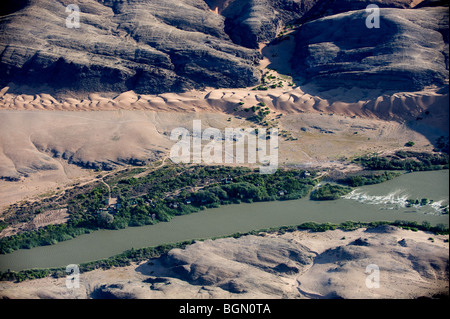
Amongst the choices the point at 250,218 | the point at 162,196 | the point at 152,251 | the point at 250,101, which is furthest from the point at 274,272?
the point at 250,101

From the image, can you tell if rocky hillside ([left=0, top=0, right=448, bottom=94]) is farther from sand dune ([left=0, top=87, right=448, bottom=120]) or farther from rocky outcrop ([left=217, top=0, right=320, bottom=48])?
sand dune ([left=0, top=87, right=448, bottom=120])

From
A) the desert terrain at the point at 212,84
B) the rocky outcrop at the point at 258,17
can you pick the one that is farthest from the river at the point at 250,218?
the rocky outcrop at the point at 258,17

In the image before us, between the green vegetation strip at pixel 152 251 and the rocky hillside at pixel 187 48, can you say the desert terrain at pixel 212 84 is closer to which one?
the rocky hillside at pixel 187 48

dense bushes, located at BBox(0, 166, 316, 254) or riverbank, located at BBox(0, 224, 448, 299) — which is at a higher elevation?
dense bushes, located at BBox(0, 166, 316, 254)

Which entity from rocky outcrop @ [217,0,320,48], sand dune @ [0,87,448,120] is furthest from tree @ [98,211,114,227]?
rocky outcrop @ [217,0,320,48]

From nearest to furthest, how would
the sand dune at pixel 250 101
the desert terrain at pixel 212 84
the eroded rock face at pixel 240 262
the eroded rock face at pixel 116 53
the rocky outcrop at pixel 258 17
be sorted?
the eroded rock face at pixel 240 262 < the desert terrain at pixel 212 84 < the sand dune at pixel 250 101 < the eroded rock face at pixel 116 53 < the rocky outcrop at pixel 258 17

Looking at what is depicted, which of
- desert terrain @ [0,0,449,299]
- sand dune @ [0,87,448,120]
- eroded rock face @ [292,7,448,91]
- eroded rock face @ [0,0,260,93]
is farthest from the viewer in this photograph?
eroded rock face @ [0,0,260,93]
